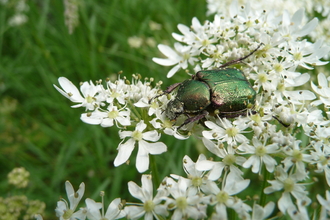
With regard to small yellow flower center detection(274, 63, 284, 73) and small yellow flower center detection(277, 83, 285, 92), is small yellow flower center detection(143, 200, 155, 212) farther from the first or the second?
small yellow flower center detection(274, 63, 284, 73)

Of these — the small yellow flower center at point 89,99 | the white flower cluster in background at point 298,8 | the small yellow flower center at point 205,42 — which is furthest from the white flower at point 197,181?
the white flower cluster in background at point 298,8

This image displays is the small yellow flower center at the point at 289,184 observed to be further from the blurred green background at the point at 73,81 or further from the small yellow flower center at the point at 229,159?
the blurred green background at the point at 73,81

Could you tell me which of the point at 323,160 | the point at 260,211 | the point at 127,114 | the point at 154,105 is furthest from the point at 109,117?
the point at 323,160

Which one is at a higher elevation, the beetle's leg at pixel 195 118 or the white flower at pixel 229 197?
the beetle's leg at pixel 195 118

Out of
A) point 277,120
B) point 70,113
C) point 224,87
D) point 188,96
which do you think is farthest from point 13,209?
point 277,120

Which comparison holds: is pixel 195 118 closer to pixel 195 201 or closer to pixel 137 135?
pixel 137 135

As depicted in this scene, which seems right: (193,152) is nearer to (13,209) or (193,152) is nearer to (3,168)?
(13,209)
